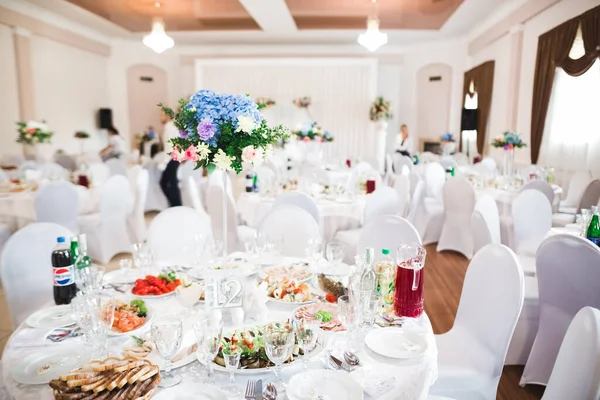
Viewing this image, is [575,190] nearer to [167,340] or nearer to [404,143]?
[404,143]

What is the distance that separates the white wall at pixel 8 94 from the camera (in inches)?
293

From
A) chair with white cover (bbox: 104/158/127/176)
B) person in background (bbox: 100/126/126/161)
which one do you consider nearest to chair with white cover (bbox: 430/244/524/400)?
chair with white cover (bbox: 104/158/127/176)

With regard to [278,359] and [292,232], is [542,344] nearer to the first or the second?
[292,232]

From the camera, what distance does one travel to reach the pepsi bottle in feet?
6.26

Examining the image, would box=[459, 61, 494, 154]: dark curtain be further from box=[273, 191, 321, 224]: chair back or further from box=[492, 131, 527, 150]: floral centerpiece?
box=[273, 191, 321, 224]: chair back

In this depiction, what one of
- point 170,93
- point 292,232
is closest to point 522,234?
point 292,232

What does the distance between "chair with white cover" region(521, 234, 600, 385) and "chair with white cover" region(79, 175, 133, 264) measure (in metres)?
4.04

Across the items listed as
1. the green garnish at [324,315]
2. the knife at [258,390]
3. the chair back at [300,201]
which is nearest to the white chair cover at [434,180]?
the chair back at [300,201]

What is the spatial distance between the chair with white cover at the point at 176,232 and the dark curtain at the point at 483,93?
7394mm

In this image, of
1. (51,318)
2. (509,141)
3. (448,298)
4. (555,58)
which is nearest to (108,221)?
(51,318)

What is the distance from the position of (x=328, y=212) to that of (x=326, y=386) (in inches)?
116

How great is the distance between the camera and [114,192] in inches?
187

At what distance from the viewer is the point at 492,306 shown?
1927mm

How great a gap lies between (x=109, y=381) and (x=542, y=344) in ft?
7.84
